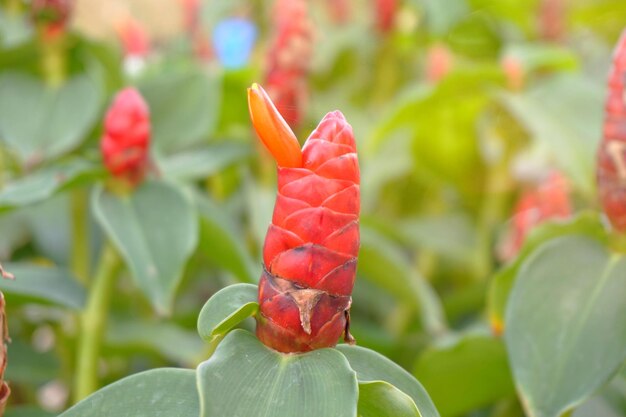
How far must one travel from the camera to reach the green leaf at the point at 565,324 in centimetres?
50

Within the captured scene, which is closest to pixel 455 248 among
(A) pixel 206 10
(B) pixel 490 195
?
(B) pixel 490 195

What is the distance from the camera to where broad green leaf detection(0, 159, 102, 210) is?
2.06 ft

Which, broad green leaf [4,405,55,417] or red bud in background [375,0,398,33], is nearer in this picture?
broad green leaf [4,405,55,417]

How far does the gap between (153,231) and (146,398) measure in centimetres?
25

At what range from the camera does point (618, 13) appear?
1.38 metres

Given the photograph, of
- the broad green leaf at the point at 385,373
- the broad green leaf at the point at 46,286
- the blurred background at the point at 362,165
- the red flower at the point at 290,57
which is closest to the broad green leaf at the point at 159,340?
the blurred background at the point at 362,165

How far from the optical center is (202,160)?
2.74 feet

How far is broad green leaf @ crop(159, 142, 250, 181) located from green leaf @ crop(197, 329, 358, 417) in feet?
1.16

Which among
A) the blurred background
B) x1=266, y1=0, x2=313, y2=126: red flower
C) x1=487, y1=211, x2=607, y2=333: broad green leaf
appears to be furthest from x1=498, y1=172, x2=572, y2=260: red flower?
x1=266, y1=0, x2=313, y2=126: red flower

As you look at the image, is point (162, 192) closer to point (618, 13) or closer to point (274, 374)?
point (274, 374)

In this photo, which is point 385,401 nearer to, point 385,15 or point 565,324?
point 565,324

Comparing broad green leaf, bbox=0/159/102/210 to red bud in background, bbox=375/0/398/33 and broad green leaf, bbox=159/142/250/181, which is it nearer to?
broad green leaf, bbox=159/142/250/181

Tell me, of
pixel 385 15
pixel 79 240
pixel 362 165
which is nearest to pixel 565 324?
pixel 79 240

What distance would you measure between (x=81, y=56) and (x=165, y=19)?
134 centimetres
